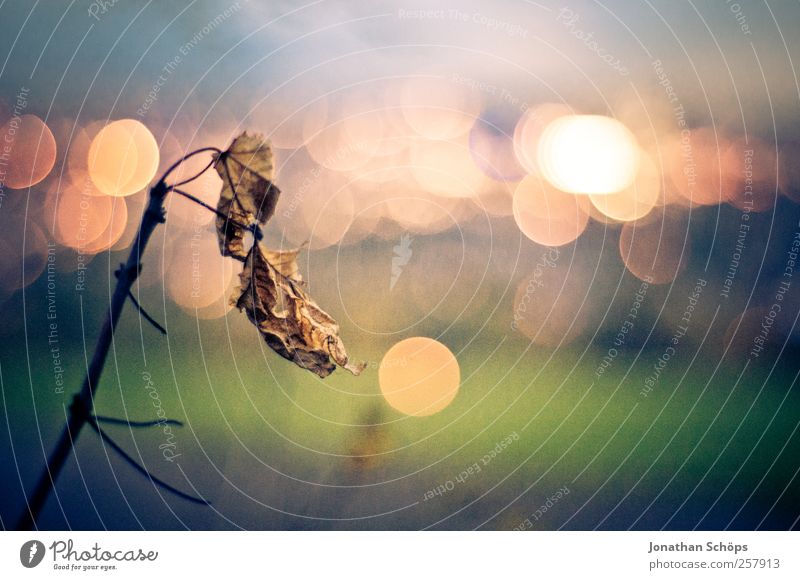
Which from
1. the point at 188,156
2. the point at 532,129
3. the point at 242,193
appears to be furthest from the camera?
the point at 532,129

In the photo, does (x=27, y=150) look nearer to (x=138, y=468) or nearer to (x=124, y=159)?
(x=124, y=159)

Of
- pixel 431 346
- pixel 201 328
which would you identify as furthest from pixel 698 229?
pixel 201 328

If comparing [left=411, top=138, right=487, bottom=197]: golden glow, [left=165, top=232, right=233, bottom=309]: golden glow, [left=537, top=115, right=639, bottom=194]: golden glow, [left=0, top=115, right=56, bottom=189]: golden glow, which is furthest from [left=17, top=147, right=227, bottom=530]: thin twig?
[left=537, top=115, right=639, bottom=194]: golden glow

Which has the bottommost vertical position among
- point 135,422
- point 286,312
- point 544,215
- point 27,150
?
point 135,422

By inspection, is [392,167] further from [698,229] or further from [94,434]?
[94,434]

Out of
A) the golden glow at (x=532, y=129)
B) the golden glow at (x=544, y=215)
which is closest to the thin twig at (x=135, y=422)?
the golden glow at (x=544, y=215)

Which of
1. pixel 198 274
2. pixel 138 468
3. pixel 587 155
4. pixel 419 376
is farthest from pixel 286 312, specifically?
pixel 587 155

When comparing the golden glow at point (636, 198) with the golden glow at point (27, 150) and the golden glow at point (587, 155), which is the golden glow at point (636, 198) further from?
the golden glow at point (27, 150)

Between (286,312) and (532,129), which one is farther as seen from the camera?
(532,129)
